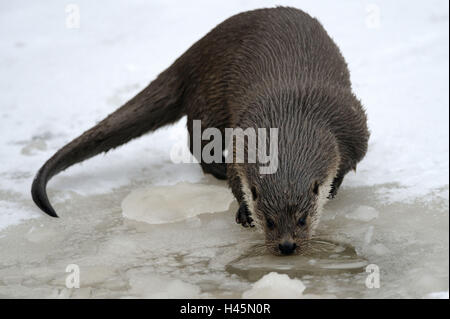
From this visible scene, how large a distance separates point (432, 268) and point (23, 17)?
14.0 feet

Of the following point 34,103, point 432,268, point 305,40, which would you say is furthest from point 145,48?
point 432,268

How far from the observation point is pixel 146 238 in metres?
3.39

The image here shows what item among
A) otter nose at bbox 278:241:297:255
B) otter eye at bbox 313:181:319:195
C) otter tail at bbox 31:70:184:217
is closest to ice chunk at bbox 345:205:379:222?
otter eye at bbox 313:181:319:195

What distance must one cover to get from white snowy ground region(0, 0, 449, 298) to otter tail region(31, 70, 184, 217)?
159 millimetres

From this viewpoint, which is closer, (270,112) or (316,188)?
(316,188)

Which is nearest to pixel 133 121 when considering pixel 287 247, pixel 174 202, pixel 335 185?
pixel 174 202

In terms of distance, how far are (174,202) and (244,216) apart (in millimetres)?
406

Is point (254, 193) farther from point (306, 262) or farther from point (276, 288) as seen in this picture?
point (276, 288)

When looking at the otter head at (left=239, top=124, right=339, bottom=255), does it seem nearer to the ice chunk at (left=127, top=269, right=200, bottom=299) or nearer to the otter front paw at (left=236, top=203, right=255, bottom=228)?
the otter front paw at (left=236, top=203, right=255, bottom=228)

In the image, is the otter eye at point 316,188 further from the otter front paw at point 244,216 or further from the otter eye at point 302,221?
the otter front paw at point 244,216

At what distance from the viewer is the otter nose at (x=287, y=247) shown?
302cm

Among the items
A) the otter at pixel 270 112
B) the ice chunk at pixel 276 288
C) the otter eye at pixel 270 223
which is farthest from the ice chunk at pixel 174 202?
the ice chunk at pixel 276 288

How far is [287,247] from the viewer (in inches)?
119

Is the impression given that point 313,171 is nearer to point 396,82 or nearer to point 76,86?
point 396,82
